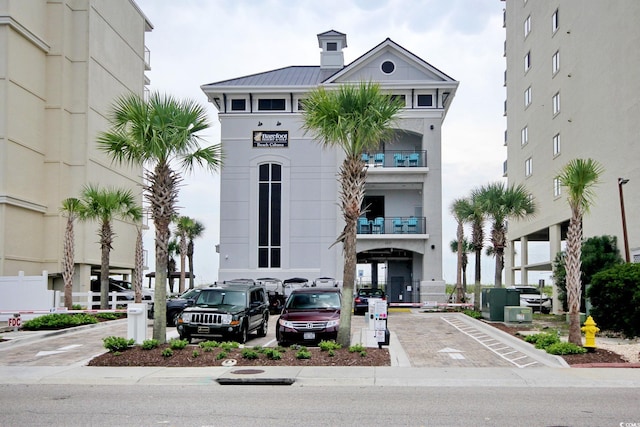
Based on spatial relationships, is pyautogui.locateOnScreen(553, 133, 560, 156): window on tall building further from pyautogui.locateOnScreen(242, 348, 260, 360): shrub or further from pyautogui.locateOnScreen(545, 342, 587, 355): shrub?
pyautogui.locateOnScreen(242, 348, 260, 360): shrub

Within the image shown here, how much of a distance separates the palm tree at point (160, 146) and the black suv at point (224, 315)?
1.29 meters

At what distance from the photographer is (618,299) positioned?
817 inches

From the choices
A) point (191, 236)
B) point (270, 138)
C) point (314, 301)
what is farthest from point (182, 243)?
point (314, 301)

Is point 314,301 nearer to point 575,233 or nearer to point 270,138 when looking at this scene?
point 575,233

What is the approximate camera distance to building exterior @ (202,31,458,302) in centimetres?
4206

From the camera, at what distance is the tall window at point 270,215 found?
140ft

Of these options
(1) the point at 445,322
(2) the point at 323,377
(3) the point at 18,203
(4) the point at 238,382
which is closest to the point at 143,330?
(4) the point at 238,382

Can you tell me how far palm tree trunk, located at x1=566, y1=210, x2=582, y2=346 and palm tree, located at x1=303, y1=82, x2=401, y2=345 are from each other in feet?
19.0

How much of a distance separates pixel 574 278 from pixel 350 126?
23.9 ft

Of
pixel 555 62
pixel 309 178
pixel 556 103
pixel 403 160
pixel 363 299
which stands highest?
pixel 555 62

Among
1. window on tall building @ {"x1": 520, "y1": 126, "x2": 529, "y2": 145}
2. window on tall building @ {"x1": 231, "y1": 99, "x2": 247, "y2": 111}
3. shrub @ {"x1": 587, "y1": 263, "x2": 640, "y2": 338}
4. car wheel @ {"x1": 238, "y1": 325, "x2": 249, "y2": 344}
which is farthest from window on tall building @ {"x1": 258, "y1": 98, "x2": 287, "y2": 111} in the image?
car wheel @ {"x1": 238, "y1": 325, "x2": 249, "y2": 344}

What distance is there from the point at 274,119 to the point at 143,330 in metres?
27.8

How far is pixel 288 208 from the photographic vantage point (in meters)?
42.9

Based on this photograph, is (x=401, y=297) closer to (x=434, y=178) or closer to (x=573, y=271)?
(x=434, y=178)
